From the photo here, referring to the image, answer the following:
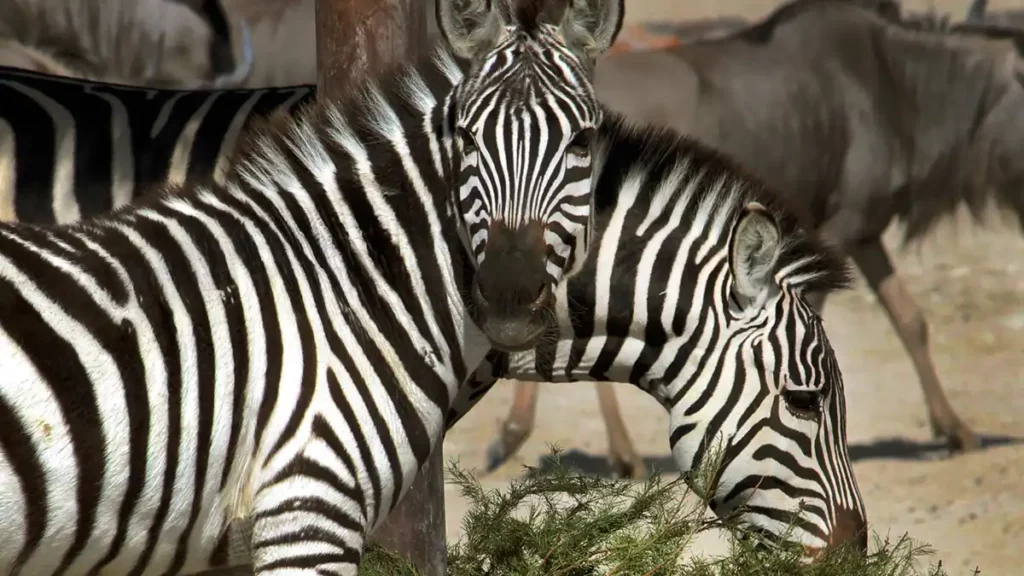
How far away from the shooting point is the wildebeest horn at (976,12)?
654 centimetres

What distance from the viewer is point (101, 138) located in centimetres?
508

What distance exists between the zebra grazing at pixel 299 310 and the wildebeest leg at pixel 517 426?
337 centimetres

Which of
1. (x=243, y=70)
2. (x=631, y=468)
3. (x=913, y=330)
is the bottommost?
(x=631, y=468)

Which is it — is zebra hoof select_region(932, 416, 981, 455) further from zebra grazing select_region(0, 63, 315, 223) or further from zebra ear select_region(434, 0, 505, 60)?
zebra ear select_region(434, 0, 505, 60)

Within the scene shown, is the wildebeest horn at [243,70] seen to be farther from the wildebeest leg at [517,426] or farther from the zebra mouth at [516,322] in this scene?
the zebra mouth at [516,322]

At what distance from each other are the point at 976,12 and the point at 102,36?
15.6 feet

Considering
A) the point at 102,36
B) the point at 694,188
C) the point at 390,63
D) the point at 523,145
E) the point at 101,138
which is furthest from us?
the point at 102,36

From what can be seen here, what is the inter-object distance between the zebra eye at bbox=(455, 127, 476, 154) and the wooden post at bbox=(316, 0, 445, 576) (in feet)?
4.24

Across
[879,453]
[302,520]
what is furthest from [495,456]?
[302,520]

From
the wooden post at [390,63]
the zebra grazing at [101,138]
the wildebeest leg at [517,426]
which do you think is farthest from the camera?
the wildebeest leg at [517,426]

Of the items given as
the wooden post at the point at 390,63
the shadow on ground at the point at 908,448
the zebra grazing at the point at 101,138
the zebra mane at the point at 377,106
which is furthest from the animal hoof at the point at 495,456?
the zebra mane at the point at 377,106

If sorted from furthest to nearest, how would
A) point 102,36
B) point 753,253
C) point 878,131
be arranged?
point 102,36 < point 878,131 < point 753,253

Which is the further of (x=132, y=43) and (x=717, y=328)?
(x=132, y=43)

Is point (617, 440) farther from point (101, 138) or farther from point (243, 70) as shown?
point (101, 138)
